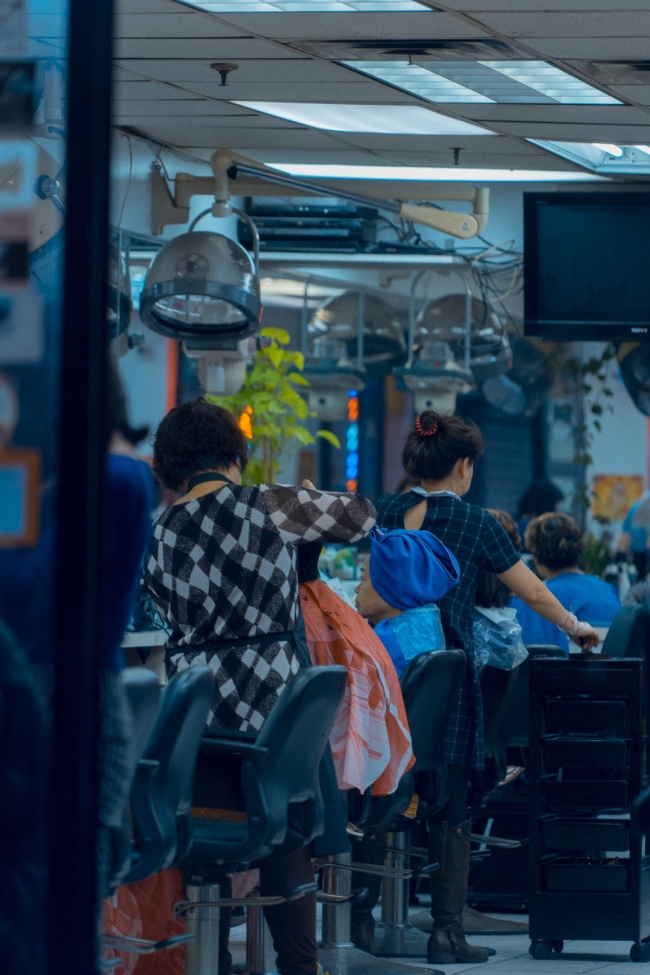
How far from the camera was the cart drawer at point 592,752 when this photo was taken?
182 inches

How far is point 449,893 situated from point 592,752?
592 mm

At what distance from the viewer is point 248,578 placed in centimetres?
334

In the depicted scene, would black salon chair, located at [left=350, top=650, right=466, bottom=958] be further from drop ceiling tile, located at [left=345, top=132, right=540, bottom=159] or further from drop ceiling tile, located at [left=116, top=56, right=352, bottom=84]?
drop ceiling tile, located at [left=345, top=132, right=540, bottom=159]

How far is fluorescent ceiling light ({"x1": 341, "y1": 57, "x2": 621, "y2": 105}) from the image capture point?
4816mm

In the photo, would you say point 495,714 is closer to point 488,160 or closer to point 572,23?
point 572,23

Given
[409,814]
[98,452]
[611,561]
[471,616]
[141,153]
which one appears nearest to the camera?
[98,452]

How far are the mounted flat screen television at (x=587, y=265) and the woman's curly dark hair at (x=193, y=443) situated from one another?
2902 mm

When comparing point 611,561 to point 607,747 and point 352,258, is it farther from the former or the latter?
point 607,747

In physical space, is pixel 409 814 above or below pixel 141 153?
below

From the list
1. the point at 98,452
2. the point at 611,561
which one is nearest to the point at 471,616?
the point at 98,452

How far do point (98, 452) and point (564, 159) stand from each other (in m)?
4.81

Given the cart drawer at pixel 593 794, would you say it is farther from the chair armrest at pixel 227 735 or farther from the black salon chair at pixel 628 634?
the chair armrest at pixel 227 735

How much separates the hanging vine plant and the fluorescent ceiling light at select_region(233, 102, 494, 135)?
3.12 ft

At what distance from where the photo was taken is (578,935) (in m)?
4.66
